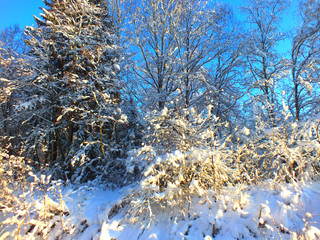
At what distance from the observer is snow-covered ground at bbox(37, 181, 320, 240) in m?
2.34

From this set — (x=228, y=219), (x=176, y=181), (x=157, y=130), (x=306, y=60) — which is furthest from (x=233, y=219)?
(x=306, y=60)

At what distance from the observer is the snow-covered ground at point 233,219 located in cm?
234

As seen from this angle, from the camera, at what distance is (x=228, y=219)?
264 cm

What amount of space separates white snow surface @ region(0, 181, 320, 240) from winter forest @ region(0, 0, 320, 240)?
19 millimetres

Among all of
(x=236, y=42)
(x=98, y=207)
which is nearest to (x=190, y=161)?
(x=98, y=207)

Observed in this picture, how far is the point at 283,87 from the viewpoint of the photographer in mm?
8961

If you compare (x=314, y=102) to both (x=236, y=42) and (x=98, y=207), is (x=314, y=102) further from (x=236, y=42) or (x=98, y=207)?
(x=98, y=207)

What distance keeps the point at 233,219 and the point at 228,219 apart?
0.07 meters

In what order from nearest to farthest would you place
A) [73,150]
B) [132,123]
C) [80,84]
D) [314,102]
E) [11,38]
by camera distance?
[80,84]
[73,150]
[132,123]
[314,102]
[11,38]

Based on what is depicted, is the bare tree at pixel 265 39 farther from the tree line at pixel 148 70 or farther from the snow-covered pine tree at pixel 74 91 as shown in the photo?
the snow-covered pine tree at pixel 74 91

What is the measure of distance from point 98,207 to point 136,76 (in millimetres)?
5870

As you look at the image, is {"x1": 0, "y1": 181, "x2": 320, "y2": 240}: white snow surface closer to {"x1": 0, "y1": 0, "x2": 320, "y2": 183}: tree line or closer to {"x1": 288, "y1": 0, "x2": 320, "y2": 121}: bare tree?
{"x1": 0, "y1": 0, "x2": 320, "y2": 183}: tree line

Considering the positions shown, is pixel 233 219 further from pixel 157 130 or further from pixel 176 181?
pixel 157 130

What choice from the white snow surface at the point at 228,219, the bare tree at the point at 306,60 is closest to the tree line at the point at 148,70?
the bare tree at the point at 306,60
